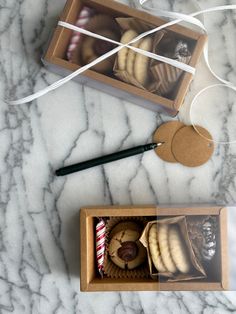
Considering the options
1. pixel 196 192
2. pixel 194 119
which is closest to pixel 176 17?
pixel 194 119

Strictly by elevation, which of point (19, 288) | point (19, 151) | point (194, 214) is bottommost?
point (19, 288)

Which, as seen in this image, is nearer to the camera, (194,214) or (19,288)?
(194,214)

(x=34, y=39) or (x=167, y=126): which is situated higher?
(x=34, y=39)

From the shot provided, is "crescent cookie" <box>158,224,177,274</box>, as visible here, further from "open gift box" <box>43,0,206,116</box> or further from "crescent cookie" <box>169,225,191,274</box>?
"open gift box" <box>43,0,206,116</box>

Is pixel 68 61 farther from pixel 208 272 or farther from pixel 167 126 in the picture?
pixel 208 272

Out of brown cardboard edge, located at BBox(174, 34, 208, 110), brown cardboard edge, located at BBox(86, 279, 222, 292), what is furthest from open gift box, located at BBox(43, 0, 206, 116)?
brown cardboard edge, located at BBox(86, 279, 222, 292)

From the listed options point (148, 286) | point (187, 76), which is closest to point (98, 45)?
point (187, 76)

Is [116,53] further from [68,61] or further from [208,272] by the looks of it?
[208,272]
